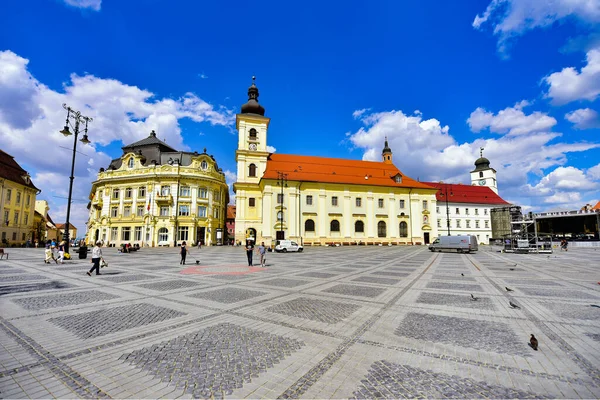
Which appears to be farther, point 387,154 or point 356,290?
point 387,154

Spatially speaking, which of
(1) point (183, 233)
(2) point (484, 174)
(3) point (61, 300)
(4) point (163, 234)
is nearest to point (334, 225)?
(1) point (183, 233)

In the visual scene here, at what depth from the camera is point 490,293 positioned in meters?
9.35

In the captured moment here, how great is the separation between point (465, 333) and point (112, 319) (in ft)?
24.0

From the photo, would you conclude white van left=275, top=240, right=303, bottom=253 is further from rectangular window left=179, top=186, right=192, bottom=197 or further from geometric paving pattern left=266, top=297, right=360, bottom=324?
geometric paving pattern left=266, top=297, right=360, bottom=324

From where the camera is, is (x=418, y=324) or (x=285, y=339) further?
(x=418, y=324)

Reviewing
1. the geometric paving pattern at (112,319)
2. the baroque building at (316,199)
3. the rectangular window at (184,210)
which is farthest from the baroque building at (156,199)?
the geometric paving pattern at (112,319)

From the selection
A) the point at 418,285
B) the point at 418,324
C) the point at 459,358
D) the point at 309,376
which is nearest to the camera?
the point at 309,376

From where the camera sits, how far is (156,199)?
148 feet

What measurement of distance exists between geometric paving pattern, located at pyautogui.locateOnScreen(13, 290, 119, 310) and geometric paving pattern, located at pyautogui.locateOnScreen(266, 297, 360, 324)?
207 inches

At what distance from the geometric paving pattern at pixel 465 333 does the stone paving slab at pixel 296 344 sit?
0.03 meters

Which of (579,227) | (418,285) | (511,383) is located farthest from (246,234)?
(579,227)

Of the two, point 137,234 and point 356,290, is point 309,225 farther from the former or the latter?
point 356,290

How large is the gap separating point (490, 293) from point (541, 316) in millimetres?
2832

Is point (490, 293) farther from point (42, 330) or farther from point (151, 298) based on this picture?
point (42, 330)
